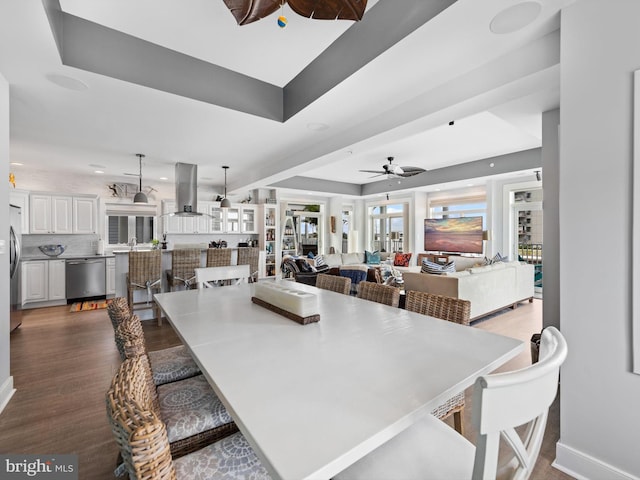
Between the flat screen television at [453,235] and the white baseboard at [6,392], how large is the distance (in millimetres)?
7897

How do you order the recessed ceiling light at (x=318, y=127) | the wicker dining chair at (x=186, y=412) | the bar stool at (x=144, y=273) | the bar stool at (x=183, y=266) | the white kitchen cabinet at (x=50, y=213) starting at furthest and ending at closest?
1. the white kitchen cabinet at (x=50, y=213)
2. the bar stool at (x=183, y=266)
3. the bar stool at (x=144, y=273)
4. the recessed ceiling light at (x=318, y=127)
5. the wicker dining chair at (x=186, y=412)

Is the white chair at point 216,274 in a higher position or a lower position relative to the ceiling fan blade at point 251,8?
lower

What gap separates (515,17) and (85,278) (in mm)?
6997

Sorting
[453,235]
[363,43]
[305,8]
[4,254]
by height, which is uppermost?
[363,43]

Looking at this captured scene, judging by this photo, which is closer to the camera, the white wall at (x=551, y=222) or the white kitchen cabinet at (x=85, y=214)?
the white wall at (x=551, y=222)

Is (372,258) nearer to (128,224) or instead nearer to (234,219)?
(234,219)

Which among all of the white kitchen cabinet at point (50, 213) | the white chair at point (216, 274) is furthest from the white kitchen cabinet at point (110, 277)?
the white chair at point (216, 274)

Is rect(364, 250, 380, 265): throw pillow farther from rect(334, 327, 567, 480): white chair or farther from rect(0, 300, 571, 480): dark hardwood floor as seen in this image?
rect(334, 327, 567, 480): white chair

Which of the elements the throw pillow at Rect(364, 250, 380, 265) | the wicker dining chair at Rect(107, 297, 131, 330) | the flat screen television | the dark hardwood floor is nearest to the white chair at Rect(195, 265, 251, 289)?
the dark hardwood floor

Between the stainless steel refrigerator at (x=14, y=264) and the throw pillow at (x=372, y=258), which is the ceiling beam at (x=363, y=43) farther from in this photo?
the throw pillow at (x=372, y=258)

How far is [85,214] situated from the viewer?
19.4ft

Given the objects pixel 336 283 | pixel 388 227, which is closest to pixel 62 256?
pixel 336 283

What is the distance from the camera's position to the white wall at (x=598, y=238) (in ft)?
4.68

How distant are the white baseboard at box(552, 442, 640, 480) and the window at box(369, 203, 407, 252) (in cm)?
723
